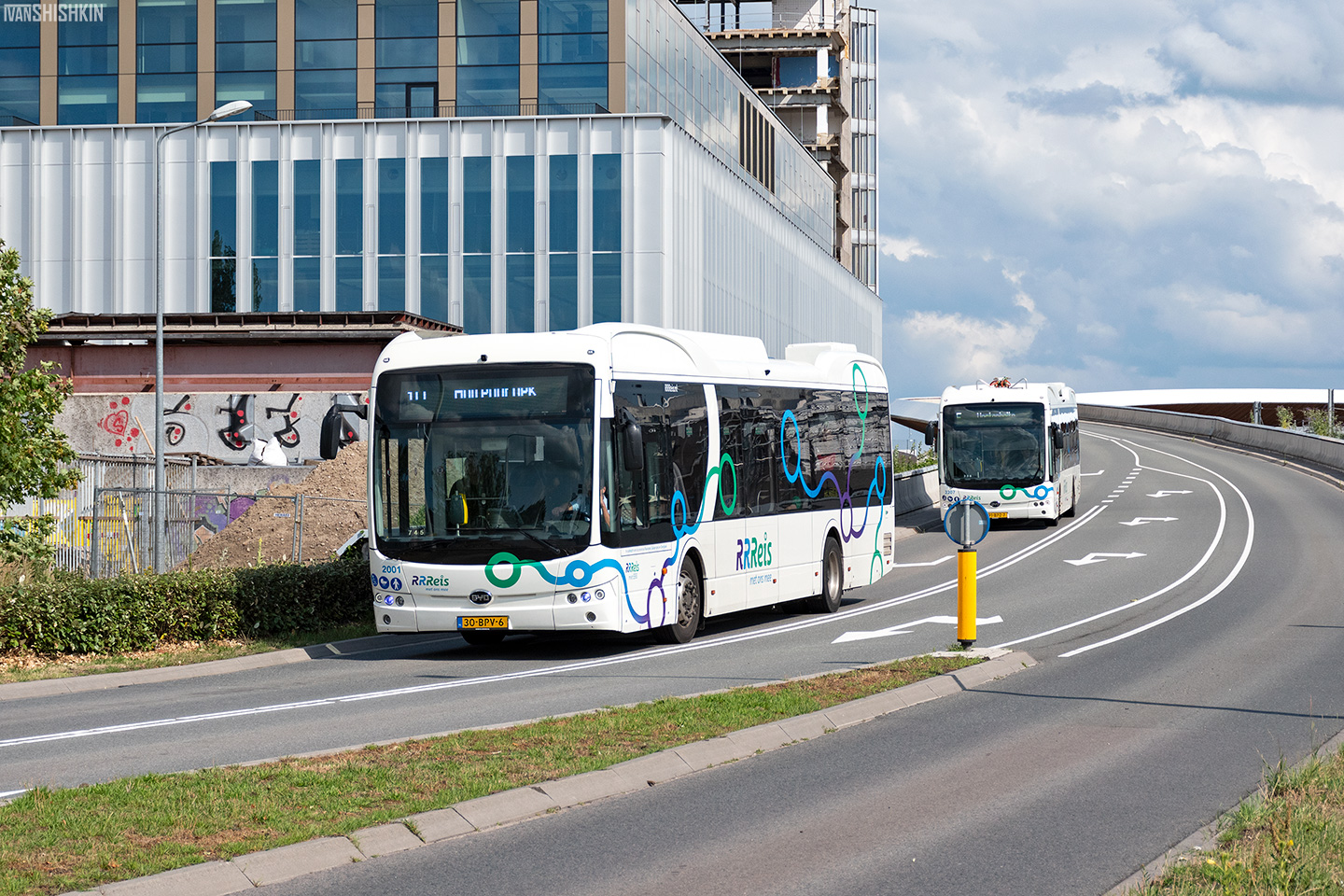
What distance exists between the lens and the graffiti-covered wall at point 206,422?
3622 centimetres

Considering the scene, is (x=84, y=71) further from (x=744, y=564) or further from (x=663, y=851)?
(x=663, y=851)

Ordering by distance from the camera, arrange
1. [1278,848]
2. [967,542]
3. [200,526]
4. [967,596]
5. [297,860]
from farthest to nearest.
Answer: [200,526] → [967,596] → [967,542] → [297,860] → [1278,848]

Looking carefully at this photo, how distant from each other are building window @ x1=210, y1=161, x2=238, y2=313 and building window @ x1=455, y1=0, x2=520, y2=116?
25.5ft

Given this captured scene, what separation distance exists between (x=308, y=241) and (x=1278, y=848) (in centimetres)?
4297

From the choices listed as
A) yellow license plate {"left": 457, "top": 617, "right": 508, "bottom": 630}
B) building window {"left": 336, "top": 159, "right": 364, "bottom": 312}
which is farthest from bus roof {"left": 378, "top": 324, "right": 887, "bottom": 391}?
building window {"left": 336, "top": 159, "right": 364, "bottom": 312}

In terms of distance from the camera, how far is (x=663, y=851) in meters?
7.45

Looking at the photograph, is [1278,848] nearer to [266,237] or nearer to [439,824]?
[439,824]

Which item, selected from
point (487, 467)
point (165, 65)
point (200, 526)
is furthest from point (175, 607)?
point (165, 65)

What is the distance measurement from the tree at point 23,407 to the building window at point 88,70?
103 feet

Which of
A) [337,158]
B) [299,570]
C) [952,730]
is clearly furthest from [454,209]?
[952,730]

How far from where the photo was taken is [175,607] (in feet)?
55.9

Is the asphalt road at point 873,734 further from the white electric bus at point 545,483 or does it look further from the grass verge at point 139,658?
the grass verge at point 139,658

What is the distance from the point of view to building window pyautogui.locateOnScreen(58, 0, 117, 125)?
1922 inches

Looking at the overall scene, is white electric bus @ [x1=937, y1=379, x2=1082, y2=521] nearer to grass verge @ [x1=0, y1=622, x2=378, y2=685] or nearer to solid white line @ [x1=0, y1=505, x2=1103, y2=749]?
solid white line @ [x1=0, y1=505, x2=1103, y2=749]
